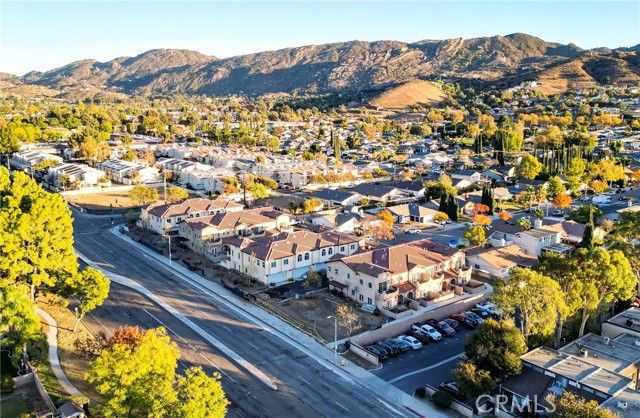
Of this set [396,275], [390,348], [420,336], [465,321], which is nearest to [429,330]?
[420,336]

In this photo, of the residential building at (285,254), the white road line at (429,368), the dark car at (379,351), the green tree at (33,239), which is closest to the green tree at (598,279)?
the white road line at (429,368)

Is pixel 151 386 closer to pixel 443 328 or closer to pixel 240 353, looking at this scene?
pixel 240 353

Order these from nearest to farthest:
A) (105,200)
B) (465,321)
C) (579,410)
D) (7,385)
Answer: (579,410) → (7,385) → (465,321) → (105,200)

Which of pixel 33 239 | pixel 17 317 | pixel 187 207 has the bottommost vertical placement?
pixel 187 207

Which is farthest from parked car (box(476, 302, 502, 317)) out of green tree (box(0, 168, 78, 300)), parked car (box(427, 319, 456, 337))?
green tree (box(0, 168, 78, 300))

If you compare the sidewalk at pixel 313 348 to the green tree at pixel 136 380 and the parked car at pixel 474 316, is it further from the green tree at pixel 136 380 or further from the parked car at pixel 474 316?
the green tree at pixel 136 380

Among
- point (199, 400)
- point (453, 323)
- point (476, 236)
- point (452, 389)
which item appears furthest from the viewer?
point (476, 236)

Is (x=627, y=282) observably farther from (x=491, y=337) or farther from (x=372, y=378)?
(x=372, y=378)
